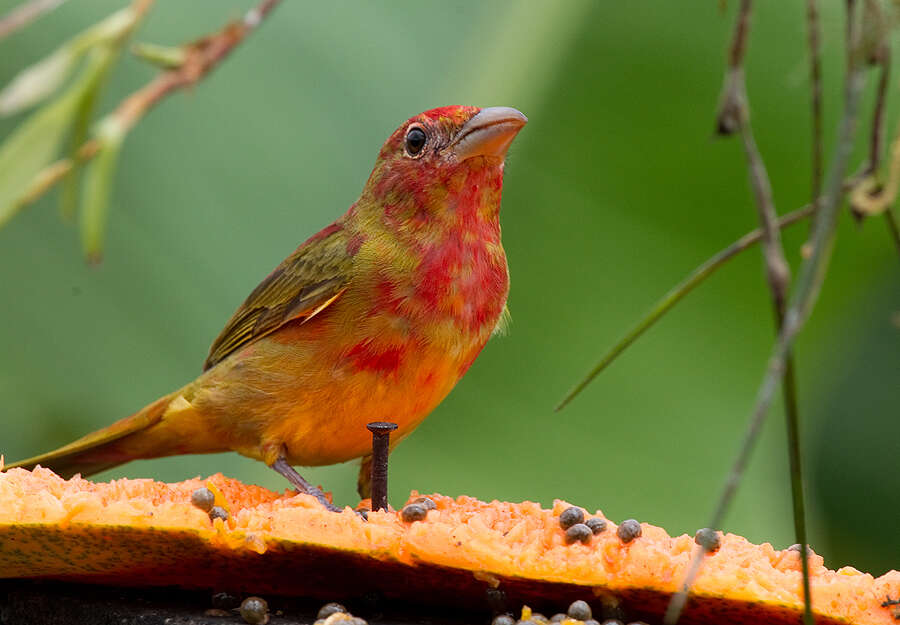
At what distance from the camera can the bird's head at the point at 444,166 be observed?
225 cm

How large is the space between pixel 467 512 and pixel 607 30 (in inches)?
67.3

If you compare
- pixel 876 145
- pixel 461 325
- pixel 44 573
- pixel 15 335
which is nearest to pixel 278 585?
pixel 44 573

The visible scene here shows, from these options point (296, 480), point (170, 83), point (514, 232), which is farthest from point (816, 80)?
point (514, 232)

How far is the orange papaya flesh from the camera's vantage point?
1.58 metres

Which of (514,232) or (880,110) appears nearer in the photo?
(880,110)

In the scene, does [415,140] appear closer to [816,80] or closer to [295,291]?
[295,291]

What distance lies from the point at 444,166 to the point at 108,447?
990 mm

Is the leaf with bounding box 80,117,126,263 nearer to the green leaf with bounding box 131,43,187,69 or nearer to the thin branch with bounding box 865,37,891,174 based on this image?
the green leaf with bounding box 131,43,187,69

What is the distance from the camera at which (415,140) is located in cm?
236

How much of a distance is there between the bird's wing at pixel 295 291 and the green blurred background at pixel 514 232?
0.24m

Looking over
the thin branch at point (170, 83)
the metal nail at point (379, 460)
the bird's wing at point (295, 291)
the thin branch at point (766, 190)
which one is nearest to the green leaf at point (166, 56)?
the thin branch at point (170, 83)

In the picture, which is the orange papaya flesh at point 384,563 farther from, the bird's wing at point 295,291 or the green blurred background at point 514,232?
the green blurred background at point 514,232

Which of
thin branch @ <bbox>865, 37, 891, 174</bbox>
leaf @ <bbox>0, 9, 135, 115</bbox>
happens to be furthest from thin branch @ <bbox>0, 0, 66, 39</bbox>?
thin branch @ <bbox>865, 37, 891, 174</bbox>

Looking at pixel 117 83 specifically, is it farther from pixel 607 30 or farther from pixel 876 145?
pixel 876 145
